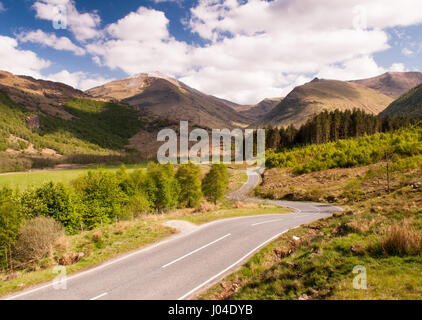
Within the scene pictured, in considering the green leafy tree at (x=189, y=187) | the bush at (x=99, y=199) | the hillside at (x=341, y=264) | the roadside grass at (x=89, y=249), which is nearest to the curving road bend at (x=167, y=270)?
the roadside grass at (x=89, y=249)

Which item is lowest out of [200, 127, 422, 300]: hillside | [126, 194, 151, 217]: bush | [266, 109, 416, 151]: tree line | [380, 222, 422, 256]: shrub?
[126, 194, 151, 217]: bush

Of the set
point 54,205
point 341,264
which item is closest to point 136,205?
point 54,205

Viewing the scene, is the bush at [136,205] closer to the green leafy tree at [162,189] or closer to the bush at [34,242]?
the green leafy tree at [162,189]

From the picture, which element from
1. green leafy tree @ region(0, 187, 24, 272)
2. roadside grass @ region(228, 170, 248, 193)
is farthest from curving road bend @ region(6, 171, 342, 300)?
roadside grass @ region(228, 170, 248, 193)

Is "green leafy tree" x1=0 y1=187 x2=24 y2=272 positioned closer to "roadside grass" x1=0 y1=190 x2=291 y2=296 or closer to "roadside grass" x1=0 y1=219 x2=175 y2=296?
"roadside grass" x1=0 y1=190 x2=291 y2=296

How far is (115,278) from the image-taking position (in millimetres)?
10617

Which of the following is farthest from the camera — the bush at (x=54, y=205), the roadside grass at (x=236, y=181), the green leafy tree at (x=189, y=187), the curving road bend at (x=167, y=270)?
the roadside grass at (x=236, y=181)

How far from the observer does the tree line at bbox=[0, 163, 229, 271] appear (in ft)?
78.1

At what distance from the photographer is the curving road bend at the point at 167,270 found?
9.34m

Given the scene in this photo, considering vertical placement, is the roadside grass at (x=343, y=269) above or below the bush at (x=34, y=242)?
above

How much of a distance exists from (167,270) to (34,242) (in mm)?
14604
